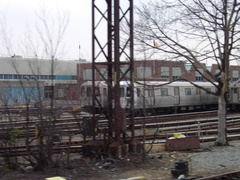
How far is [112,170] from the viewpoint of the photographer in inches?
377

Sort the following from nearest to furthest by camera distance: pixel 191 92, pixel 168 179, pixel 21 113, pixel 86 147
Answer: pixel 168 179, pixel 21 113, pixel 86 147, pixel 191 92

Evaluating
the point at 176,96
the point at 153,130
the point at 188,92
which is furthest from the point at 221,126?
the point at 188,92

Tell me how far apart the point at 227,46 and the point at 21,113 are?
27.7ft

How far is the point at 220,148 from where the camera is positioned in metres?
13.5

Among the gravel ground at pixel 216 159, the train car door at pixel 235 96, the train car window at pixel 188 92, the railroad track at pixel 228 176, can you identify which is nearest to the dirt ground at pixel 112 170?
the gravel ground at pixel 216 159

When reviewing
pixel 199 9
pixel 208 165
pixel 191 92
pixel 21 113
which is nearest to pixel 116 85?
pixel 21 113

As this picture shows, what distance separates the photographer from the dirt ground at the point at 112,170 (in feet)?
28.8

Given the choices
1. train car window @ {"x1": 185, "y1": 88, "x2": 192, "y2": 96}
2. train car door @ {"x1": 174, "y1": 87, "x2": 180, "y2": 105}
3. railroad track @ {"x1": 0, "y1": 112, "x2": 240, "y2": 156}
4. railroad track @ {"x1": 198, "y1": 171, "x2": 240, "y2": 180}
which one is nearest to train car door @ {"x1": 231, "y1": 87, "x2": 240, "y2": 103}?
train car window @ {"x1": 185, "y1": 88, "x2": 192, "y2": 96}

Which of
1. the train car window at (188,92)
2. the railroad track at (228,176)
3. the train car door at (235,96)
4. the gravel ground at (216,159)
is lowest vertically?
the gravel ground at (216,159)

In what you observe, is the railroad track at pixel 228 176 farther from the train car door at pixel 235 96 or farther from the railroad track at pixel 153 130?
the train car door at pixel 235 96

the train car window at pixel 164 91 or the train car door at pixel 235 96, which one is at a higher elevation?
the train car window at pixel 164 91

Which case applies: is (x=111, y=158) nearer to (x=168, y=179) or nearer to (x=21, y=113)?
(x=168, y=179)

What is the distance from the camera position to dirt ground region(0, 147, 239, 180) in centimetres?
877

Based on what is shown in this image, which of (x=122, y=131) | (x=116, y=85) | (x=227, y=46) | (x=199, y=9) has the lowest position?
(x=122, y=131)
